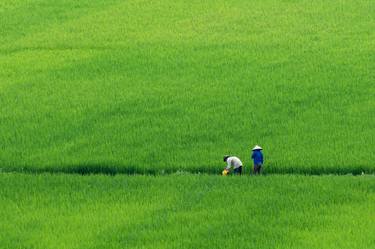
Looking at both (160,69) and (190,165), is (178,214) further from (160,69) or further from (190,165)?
(160,69)

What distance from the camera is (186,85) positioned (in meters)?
24.4

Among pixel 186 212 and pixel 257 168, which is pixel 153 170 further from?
pixel 186 212

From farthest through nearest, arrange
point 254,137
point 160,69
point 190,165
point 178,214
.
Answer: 1. point 160,69
2. point 254,137
3. point 190,165
4. point 178,214

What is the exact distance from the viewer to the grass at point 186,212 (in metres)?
14.9

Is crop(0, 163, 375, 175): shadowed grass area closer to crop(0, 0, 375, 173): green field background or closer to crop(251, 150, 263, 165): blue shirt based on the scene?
crop(0, 0, 375, 173): green field background

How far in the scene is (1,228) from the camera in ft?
51.9

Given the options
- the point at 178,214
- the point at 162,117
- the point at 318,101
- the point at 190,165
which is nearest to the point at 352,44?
the point at 318,101

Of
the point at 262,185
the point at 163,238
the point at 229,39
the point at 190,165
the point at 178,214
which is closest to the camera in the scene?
the point at 163,238

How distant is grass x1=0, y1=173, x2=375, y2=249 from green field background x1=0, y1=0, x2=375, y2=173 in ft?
4.28

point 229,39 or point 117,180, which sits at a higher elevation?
point 229,39

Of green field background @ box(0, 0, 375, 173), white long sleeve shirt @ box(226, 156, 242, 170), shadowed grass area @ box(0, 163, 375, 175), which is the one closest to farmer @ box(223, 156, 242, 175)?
white long sleeve shirt @ box(226, 156, 242, 170)

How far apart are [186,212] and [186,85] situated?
335 inches

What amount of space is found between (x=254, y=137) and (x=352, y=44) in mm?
7572

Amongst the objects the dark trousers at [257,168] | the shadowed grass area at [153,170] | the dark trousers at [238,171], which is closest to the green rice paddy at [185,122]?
the shadowed grass area at [153,170]
